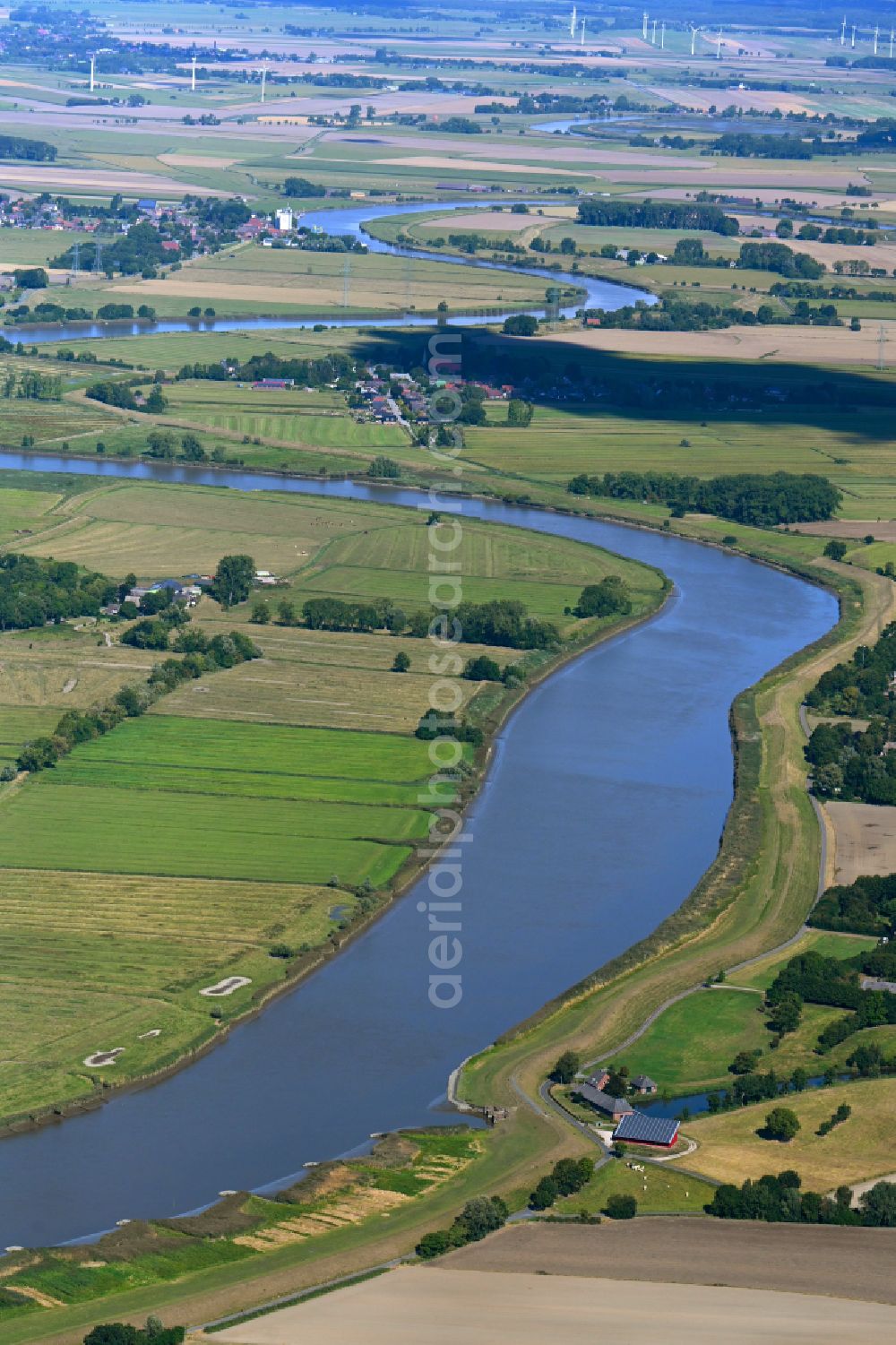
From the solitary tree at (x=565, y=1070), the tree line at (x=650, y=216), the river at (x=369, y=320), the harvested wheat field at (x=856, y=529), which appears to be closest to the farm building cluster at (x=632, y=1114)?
the solitary tree at (x=565, y=1070)

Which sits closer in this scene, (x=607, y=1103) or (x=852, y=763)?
(x=607, y=1103)

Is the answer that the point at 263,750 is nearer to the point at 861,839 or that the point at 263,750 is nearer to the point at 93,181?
the point at 861,839

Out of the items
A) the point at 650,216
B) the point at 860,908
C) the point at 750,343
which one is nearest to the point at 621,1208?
the point at 860,908

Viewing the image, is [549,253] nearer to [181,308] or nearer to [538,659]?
[181,308]

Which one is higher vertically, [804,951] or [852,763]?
[852,763]

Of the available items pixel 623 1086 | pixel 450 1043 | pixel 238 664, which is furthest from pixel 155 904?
pixel 238 664

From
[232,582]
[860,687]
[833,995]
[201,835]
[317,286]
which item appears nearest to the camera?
[833,995]

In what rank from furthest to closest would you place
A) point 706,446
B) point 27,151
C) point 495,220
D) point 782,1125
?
1. point 27,151
2. point 495,220
3. point 706,446
4. point 782,1125
